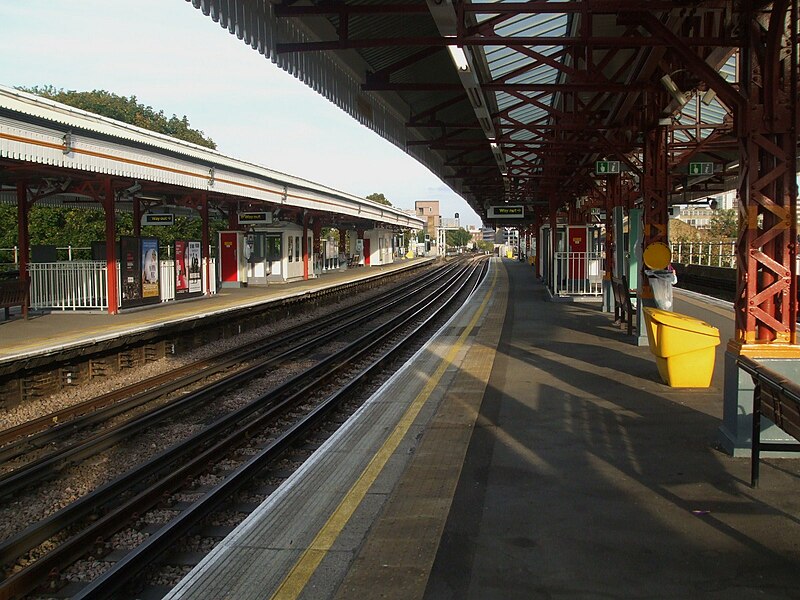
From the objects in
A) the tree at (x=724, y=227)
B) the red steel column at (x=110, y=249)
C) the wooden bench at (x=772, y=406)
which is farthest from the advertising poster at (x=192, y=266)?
the tree at (x=724, y=227)

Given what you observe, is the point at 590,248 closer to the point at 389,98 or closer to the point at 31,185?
the point at 389,98

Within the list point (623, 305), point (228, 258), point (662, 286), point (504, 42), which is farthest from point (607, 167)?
point (228, 258)

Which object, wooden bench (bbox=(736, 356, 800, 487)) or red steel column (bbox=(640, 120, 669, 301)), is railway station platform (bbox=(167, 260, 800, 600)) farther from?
red steel column (bbox=(640, 120, 669, 301))

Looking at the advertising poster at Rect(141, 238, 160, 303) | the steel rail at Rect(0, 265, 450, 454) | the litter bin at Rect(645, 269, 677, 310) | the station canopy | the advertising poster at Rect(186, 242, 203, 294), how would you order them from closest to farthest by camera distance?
the station canopy, the steel rail at Rect(0, 265, 450, 454), the litter bin at Rect(645, 269, 677, 310), the advertising poster at Rect(141, 238, 160, 303), the advertising poster at Rect(186, 242, 203, 294)

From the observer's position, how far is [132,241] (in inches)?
710

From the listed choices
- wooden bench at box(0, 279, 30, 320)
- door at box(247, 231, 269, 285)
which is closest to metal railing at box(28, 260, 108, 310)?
wooden bench at box(0, 279, 30, 320)

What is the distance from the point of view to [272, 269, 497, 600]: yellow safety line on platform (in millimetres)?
3926

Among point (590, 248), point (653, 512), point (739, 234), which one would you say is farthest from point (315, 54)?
point (590, 248)

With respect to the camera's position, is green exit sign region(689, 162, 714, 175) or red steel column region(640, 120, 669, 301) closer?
red steel column region(640, 120, 669, 301)

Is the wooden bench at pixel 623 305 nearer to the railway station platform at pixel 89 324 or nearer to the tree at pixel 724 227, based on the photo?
the railway station platform at pixel 89 324

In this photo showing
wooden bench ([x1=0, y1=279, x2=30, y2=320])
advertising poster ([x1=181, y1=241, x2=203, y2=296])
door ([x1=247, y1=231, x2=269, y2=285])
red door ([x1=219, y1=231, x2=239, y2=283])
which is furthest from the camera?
door ([x1=247, y1=231, x2=269, y2=285])

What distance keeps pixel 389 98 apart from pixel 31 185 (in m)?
9.91

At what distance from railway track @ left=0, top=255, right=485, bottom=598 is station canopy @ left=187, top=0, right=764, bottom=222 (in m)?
4.40

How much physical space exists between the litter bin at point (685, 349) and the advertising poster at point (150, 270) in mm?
13882
